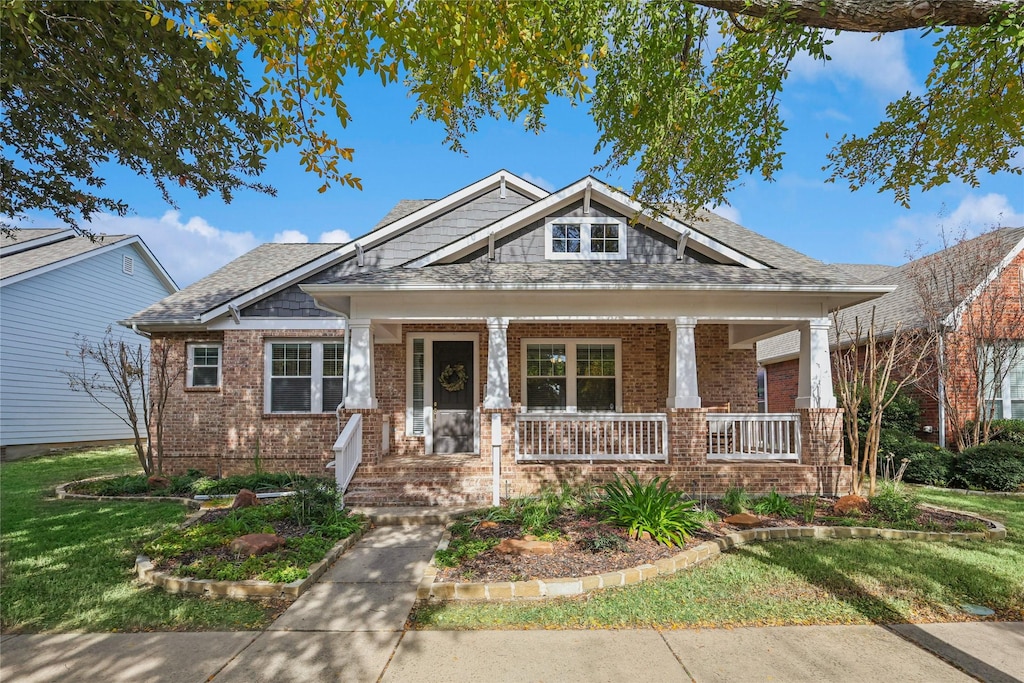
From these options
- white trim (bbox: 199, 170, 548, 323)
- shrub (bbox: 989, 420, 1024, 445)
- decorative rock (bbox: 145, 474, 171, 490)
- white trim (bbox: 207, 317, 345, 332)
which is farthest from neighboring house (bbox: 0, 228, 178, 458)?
shrub (bbox: 989, 420, 1024, 445)

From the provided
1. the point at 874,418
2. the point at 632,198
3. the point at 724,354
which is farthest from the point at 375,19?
the point at 724,354

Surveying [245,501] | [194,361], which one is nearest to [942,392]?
[245,501]

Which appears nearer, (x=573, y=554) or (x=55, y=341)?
(x=573, y=554)

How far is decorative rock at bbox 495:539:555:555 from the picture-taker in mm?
5836

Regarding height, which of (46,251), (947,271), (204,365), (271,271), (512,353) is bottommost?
(204,365)

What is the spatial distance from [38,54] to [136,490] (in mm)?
7213

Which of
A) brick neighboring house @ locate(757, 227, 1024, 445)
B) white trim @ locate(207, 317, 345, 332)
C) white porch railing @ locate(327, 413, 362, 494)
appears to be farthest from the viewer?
brick neighboring house @ locate(757, 227, 1024, 445)

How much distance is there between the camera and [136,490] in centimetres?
995

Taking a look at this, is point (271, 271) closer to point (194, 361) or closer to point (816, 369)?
point (194, 361)

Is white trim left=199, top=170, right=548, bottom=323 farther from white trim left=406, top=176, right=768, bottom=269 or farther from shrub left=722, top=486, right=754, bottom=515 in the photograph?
shrub left=722, top=486, right=754, bottom=515

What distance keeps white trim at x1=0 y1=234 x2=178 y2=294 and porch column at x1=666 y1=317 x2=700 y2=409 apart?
1747 cm

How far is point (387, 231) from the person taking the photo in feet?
39.9

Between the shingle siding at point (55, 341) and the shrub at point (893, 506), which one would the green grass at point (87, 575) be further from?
the shrub at point (893, 506)

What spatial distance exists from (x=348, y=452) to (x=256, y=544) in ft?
8.48
